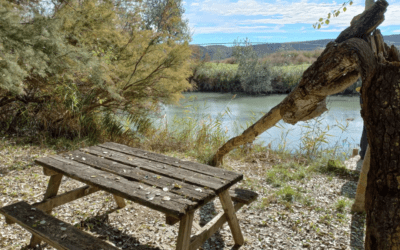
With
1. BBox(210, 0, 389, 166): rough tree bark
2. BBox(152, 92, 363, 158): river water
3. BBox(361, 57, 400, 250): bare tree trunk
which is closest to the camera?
BBox(361, 57, 400, 250): bare tree trunk

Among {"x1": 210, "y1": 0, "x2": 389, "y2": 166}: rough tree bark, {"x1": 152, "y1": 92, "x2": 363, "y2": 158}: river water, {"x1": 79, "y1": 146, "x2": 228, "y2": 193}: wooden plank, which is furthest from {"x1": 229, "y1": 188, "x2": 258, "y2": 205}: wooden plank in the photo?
{"x1": 152, "y1": 92, "x2": 363, "y2": 158}: river water

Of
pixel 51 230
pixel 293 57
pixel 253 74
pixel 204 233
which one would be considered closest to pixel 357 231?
pixel 204 233

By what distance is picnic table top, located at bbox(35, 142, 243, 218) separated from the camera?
1.65 m

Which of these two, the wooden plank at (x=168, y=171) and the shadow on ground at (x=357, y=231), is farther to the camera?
the shadow on ground at (x=357, y=231)

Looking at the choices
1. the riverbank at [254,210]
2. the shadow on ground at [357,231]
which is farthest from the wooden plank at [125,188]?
the shadow on ground at [357,231]

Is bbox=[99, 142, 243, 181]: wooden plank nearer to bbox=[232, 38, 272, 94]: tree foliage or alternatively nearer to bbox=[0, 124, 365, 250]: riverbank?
bbox=[0, 124, 365, 250]: riverbank

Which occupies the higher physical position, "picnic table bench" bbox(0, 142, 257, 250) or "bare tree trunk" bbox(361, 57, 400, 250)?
"bare tree trunk" bbox(361, 57, 400, 250)

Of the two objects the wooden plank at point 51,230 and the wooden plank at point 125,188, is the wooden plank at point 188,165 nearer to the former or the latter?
the wooden plank at point 125,188

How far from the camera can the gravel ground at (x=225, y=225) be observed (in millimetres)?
2301

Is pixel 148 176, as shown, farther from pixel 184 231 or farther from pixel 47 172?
pixel 47 172

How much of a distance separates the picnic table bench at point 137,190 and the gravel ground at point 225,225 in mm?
273

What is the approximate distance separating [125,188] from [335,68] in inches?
58.8

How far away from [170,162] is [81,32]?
3385 mm

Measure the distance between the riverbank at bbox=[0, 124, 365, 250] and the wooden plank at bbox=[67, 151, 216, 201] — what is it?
1.71ft
